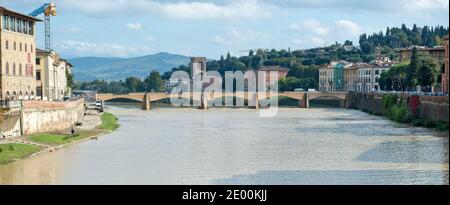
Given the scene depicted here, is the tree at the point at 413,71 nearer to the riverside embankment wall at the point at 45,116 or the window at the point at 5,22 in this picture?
the riverside embankment wall at the point at 45,116

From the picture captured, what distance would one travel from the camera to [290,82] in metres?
130

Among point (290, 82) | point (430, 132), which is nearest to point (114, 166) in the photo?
point (430, 132)

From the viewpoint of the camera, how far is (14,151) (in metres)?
27.5

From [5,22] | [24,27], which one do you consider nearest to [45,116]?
[5,22]

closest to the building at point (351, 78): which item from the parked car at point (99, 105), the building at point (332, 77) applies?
the building at point (332, 77)

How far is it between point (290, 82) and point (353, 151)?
328 ft

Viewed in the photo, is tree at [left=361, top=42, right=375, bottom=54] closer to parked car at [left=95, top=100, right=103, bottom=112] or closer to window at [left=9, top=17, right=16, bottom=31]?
parked car at [left=95, top=100, right=103, bottom=112]

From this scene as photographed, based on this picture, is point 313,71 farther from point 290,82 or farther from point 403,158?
point 403,158

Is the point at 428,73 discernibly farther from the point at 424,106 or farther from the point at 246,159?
the point at 246,159

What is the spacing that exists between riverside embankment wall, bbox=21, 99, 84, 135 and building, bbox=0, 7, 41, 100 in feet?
5.44

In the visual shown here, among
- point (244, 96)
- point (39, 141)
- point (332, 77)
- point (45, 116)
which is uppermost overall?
point (332, 77)

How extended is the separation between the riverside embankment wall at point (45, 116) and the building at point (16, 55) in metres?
1.66

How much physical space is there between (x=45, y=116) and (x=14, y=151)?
11325 mm

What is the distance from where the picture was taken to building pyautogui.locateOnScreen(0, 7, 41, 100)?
41.3 m
